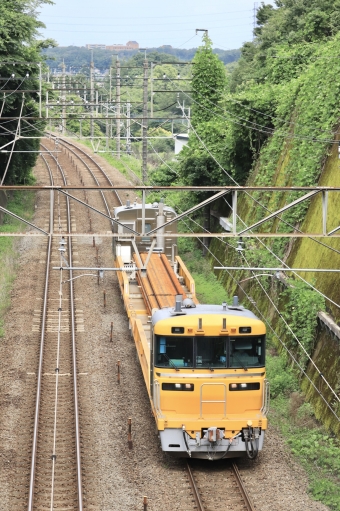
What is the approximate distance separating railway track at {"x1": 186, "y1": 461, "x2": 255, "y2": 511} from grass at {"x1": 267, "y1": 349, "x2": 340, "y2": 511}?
1143 millimetres

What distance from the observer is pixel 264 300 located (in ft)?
71.3

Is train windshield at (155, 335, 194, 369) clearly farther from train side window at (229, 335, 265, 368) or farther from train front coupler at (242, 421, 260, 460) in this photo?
train front coupler at (242, 421, 260, 460)

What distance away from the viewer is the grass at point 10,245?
24.9 meters

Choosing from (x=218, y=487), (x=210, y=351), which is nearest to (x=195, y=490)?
(x=218, y=487)

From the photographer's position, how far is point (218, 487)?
519 inches

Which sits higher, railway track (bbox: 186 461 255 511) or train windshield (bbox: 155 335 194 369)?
train windshield (bbox: 155 335 194 369)

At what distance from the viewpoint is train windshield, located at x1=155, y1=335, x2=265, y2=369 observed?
532 inches

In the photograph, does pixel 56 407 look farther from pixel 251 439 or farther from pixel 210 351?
pixel 251 439

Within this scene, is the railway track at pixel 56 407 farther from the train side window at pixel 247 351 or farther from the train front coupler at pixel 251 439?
the train side window at pixel 247 351

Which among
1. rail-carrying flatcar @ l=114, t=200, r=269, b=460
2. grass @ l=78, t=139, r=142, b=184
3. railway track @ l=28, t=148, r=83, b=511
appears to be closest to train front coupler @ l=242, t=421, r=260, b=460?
rail-carrying flatcar @ l=114, t=200, r=269, b=460

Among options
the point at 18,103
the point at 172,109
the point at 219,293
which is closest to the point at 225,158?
the point at 219,293

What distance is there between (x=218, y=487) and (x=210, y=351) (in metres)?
2.13

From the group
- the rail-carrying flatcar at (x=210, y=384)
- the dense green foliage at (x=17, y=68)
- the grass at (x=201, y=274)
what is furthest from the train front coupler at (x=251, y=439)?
the dense green foliage at (x=17, y=68)

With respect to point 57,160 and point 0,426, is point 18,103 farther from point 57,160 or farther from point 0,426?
point 0,426
